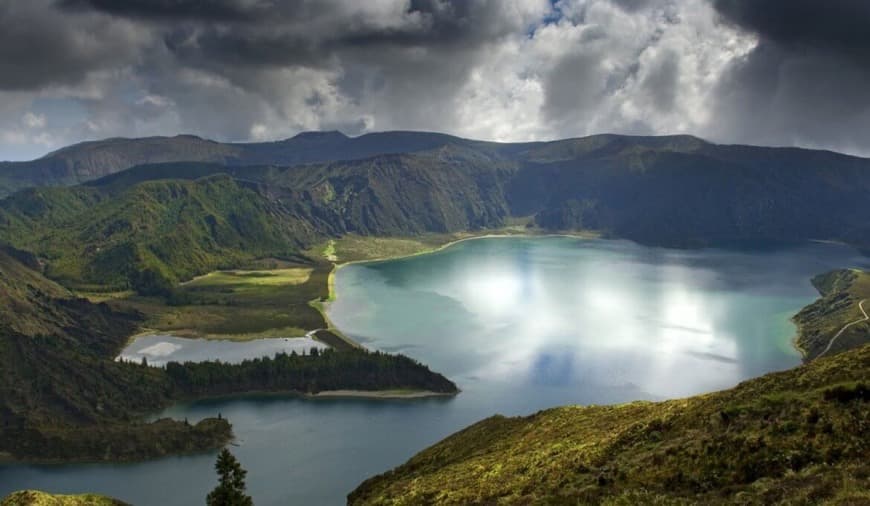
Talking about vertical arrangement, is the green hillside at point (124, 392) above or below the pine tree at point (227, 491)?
below

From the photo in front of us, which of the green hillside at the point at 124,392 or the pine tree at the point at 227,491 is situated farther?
the green hillside at the point at 124,392

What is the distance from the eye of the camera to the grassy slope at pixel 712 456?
36438mm

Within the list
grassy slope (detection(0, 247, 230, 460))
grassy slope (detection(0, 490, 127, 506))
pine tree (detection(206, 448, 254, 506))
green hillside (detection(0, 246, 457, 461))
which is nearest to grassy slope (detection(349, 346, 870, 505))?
pine tree (detection(206, 448, 254, 506))

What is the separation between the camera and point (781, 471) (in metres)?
38.1

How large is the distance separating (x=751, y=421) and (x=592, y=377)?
474ft

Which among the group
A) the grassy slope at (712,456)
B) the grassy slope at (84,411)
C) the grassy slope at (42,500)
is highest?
the grassy slope at (712,456)

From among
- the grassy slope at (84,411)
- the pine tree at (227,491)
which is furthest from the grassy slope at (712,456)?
the grassy slope at (84,411)

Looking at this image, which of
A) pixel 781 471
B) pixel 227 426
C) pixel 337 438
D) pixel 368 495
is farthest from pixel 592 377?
pixel 781 471

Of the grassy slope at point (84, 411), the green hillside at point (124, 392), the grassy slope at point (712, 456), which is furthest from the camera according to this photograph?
the green hillside at point (124, 392)

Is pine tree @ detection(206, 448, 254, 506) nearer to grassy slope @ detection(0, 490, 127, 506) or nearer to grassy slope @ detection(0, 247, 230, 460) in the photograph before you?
grassy slope @ detection(0, 490, 127, 506)

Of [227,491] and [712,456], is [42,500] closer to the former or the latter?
[227,491]

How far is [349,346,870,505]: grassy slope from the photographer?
120ft

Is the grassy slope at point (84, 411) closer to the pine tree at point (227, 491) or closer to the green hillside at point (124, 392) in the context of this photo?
the green hillside at point (124, 392)

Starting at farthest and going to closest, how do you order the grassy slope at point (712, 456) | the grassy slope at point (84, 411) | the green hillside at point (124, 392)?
the green hillside at point (124, 392), the grassy slope at point (84, 411), the grassy slope at point (712, 456)
